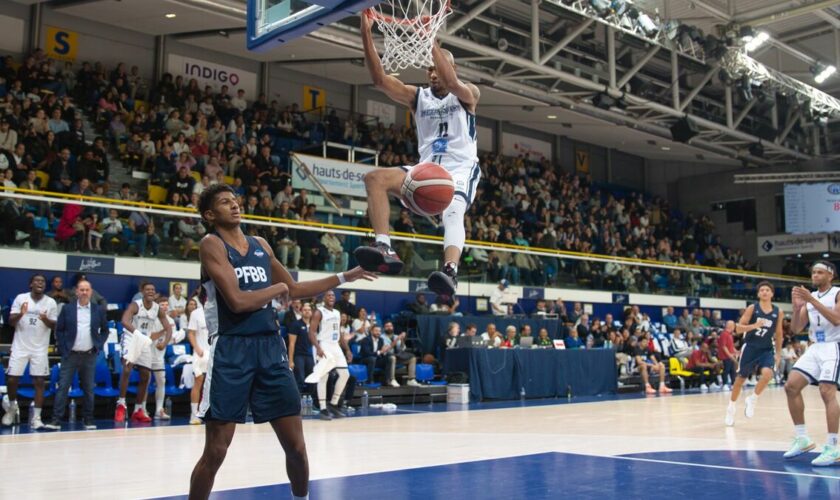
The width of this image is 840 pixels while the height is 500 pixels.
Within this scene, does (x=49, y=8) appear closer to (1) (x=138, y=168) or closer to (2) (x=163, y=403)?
(1) (x=138, y=168)

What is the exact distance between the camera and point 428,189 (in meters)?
4.85

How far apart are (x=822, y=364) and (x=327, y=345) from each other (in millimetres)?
6884

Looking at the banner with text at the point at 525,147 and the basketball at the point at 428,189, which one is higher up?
the banner with text at the point at 525,147

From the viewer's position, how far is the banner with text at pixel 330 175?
1902 cm

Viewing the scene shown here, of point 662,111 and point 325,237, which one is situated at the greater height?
point 662,111

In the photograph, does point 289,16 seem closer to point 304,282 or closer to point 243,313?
point 304,282

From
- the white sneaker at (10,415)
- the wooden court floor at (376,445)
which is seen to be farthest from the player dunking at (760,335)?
the white sneaker at (10,415)

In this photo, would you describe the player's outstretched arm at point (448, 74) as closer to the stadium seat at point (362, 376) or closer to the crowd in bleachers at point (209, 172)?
the crowd in bleachers at point (209, 172)

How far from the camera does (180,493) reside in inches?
243

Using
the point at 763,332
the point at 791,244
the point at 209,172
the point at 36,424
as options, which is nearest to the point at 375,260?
the point at 36,424

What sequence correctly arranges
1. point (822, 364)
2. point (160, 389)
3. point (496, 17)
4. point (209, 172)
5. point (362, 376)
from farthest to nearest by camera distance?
point (496, 17) < point (209, 172) < point (362, 376) < point (160, 389) < point (822, 364)

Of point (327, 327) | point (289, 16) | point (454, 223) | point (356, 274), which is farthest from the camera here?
point (327, 327)

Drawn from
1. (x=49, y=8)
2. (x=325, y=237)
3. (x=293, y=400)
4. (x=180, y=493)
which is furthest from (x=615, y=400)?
(x=49, y=8)

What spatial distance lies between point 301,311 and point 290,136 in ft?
29.3
